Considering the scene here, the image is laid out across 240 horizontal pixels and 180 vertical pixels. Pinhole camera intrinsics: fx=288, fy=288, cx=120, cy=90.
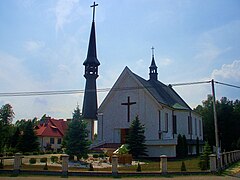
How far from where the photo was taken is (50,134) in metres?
56.4

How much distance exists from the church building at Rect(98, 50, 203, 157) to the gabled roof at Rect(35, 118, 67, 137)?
21811 millimetres

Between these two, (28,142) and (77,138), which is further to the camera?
(28,142)

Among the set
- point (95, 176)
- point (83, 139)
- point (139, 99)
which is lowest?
point (95, 176)

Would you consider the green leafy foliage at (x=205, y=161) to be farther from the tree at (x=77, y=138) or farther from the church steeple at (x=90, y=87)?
the church steeple at (x=90, y=87)

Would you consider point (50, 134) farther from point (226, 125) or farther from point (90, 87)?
point (226, 125)

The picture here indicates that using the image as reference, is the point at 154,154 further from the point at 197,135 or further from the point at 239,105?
the point at 239,105

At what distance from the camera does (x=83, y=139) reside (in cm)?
2491

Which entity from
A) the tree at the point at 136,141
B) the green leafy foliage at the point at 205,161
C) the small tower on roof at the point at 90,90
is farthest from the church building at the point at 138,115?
the green leafy foliage at the point at 205,161

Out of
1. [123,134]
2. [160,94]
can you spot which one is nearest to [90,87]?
[123,134]

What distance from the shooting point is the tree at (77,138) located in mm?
24502

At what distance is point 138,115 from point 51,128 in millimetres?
28729

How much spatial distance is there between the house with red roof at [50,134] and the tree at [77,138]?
94.5 ft

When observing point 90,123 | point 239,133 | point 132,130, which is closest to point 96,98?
point 90,123

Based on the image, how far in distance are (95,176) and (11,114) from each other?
5060 centimetres
